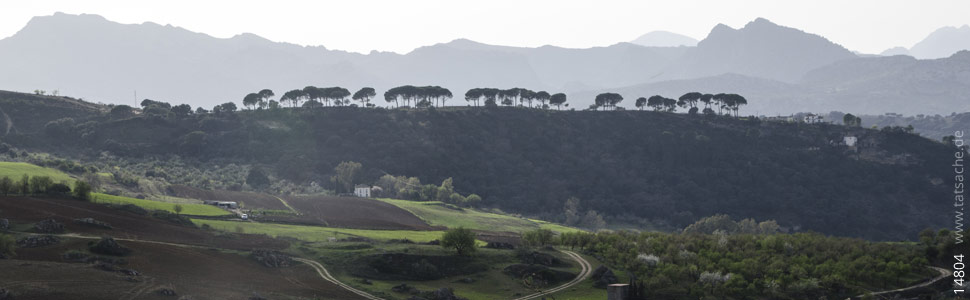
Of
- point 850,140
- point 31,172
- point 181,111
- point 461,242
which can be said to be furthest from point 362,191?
point 850,140

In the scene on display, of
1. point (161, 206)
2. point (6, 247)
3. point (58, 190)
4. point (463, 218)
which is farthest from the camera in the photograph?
point (463, 218)

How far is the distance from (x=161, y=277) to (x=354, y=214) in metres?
59.5

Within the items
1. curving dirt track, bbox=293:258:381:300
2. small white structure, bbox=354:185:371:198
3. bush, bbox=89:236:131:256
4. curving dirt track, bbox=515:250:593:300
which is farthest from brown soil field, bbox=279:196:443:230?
bush, bbox=89:236:131:256

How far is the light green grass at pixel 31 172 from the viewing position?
93.3 m

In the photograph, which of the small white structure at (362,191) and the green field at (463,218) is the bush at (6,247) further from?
the small white structure at (362,191)

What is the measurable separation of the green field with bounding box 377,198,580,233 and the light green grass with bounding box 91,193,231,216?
1352 inches

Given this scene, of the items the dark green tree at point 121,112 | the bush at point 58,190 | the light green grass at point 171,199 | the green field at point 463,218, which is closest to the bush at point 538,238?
the green field at point 463,218

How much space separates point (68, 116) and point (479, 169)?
101m

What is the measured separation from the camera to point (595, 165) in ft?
636

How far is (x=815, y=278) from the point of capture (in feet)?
215

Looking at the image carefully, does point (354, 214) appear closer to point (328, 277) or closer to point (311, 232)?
point (311, 232)

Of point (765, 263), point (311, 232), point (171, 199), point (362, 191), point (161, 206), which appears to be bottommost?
point (362, 191)

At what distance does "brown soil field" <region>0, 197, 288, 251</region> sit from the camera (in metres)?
67.3

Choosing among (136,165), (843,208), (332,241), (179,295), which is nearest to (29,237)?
(179,295)
